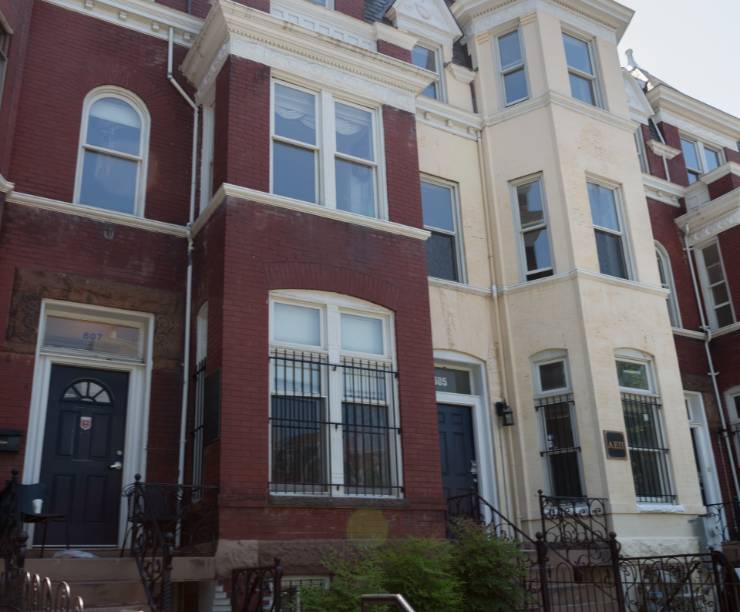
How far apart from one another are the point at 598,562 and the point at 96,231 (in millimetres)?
8298

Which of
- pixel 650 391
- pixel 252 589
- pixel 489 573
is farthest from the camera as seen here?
pixel 650 391

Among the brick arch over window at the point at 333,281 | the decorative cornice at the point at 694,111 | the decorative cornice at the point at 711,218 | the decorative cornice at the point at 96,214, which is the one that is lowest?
the brick arch over window at the point at 333,281

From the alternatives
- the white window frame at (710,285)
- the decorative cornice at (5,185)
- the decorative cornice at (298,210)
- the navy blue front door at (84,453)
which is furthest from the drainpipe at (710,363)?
the decorative cornice at (5,185)

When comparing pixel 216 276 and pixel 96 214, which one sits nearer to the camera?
pixel 216 276

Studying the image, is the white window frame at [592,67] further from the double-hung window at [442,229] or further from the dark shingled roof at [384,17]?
the double-hung window at [442,229]

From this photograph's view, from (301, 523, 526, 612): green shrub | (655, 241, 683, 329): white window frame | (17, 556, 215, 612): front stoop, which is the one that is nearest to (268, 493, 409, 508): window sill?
(301, 523, 526, 612): green shrub

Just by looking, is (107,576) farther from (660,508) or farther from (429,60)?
(429,60)

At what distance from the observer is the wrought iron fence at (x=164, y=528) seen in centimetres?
792

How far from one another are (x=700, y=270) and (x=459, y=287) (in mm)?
7094

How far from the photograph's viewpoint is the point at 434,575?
8570mm

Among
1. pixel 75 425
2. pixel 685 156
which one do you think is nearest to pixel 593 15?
pixel 685 156

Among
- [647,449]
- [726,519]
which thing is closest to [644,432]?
[647,449]

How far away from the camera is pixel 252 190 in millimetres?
10719

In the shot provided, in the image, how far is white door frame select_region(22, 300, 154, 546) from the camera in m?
9.91
